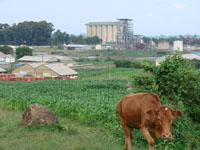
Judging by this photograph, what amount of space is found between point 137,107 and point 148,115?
415 mm

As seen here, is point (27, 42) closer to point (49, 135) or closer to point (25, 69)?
point (25, 69)

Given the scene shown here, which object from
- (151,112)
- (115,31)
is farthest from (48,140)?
(115,31)

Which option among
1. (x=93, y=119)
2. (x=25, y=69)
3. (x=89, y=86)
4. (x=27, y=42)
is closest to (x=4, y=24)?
(x=27, y=42)

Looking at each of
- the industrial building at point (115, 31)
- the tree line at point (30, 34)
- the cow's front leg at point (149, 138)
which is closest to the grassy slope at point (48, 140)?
the cow's front leg at point (149, 138)

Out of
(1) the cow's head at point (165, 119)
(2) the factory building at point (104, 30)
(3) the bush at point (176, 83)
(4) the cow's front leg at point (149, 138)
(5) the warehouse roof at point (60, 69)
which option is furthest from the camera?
(2) the factory building at point (104, 30)

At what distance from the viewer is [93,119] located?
13852 millimetres

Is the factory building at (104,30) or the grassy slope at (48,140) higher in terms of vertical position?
the factory building at (104,30)

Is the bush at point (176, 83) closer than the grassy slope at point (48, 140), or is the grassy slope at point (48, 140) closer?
the grassy slope at point (48, 140)

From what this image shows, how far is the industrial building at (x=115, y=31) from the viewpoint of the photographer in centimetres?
10150

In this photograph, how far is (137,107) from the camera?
7.23m

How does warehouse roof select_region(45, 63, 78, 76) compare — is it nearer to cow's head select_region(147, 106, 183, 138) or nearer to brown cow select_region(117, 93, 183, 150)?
brown cow select_region(117, 93, 183, 150)

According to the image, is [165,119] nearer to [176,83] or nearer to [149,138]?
[149,138]

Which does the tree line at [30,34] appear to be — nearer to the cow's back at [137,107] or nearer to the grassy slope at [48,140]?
the grassy slope at [48,140]

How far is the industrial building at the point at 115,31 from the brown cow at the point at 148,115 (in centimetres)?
9364
